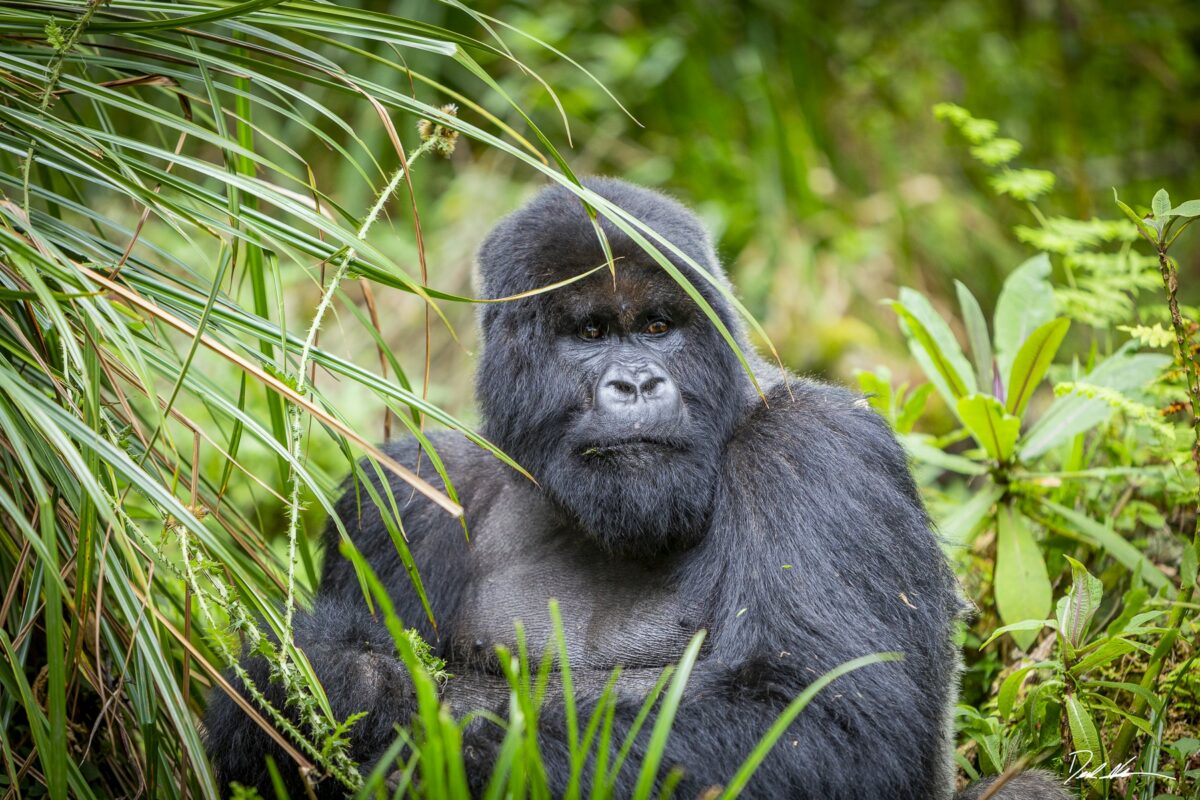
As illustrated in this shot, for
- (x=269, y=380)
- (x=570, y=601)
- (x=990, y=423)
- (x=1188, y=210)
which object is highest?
(x=1188, y=210)

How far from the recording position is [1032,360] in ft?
10.6

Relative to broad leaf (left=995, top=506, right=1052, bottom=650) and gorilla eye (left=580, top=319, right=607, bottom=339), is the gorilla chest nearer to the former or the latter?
gorilla eye (left=580, top=319, right=607, bottom=339)

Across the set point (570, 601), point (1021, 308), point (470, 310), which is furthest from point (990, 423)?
point (470, 310)

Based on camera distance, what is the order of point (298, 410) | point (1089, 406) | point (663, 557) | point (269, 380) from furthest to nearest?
point (1089, 406) < point (663, 557) < point (298, 410) < point (269, 380)

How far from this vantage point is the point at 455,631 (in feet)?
9.55

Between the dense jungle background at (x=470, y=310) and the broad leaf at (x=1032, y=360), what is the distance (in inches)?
0.5

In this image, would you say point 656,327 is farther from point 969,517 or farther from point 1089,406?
point 1089,406

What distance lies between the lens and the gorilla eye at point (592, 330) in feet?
9.11

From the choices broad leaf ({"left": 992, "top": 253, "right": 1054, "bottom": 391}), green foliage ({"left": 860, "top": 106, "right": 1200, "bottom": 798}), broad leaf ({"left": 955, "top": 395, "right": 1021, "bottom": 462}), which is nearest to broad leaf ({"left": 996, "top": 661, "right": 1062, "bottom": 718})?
green foliage ({"left": 860, "top": 106, "right": 1200, "bottom": 798})

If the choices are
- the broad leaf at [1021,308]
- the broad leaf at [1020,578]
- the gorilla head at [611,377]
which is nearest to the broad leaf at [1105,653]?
the broad leaf at [1020,578]

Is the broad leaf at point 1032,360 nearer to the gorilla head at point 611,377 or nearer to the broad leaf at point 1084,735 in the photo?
the gorilla head at point 611,377

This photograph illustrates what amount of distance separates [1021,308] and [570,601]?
1828mm

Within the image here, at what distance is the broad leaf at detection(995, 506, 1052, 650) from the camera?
9.99 feet

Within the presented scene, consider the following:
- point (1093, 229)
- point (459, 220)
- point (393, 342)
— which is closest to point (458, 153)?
point (459, 220)
